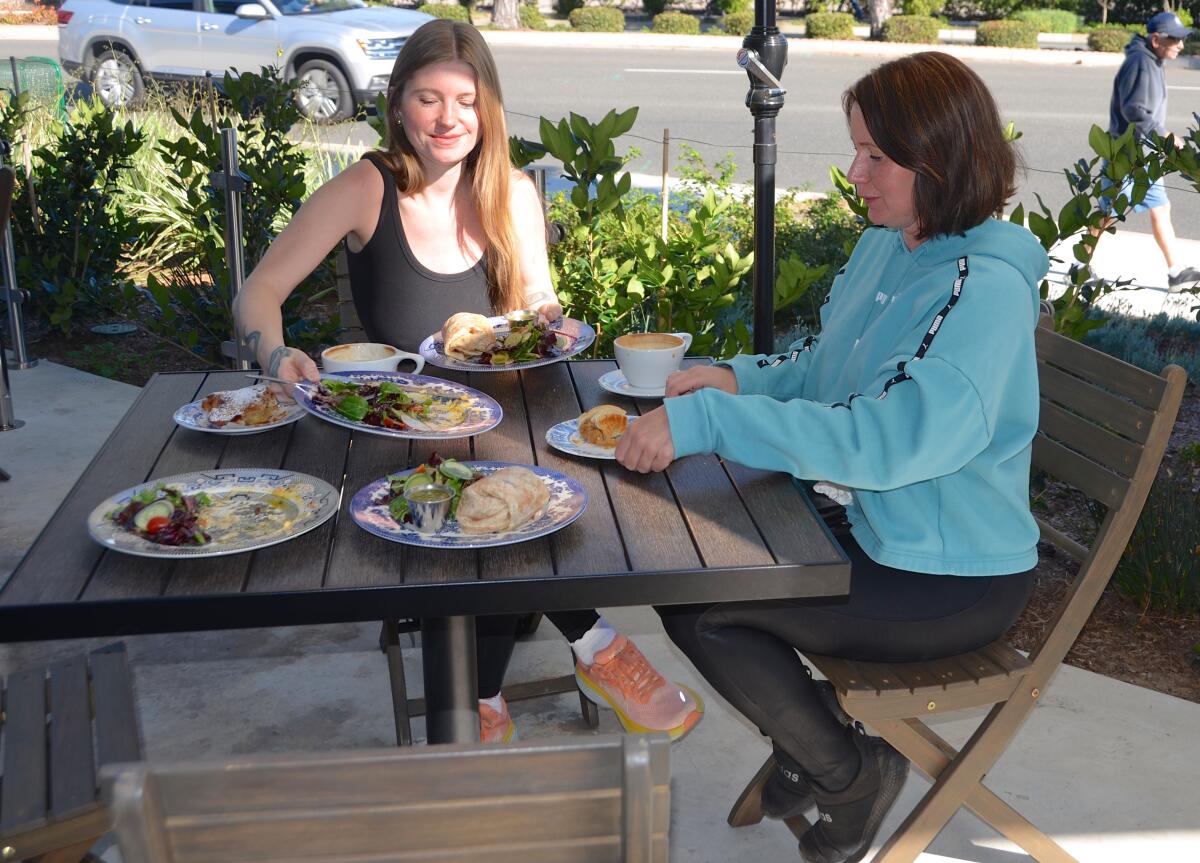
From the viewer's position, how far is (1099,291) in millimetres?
4340

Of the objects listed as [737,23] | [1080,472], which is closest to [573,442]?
[1080,472]

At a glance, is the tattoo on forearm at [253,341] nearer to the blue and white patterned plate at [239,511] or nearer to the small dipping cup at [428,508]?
the blue and white patterned plate at [239,511]

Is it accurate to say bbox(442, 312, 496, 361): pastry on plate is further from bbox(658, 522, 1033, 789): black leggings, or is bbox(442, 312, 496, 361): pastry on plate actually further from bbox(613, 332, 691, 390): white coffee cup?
bbox(658, 522, 1033, 789): black leggings

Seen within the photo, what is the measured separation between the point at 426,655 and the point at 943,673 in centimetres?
97

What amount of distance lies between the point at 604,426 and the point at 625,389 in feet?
1.14

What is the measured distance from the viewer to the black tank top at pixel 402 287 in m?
3.16

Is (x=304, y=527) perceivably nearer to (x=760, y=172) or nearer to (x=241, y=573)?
(x=241, y=573)

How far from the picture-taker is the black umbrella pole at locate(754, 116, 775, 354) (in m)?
3.33

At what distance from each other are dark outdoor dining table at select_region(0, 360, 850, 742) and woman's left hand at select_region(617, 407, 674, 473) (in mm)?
30

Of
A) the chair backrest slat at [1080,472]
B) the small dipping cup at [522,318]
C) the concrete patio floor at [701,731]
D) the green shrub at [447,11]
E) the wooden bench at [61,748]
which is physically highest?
the green shrub at [447,11]

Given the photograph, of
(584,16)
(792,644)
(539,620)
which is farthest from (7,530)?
(584,16)

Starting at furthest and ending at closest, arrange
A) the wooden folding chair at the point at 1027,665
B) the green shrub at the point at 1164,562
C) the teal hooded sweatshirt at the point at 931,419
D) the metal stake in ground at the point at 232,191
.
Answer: the metal stake in ground at the point at 232,191
the green shrub at the point at 1164,562
the wooden folding chair at the point at 1027,665
the teal hooded sweatshirt at the point at 931,419

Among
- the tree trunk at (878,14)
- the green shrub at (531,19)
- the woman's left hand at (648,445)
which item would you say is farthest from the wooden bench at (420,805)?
the green shrub at (531,19)

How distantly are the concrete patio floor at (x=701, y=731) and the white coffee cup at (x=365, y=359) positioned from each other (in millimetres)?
978
